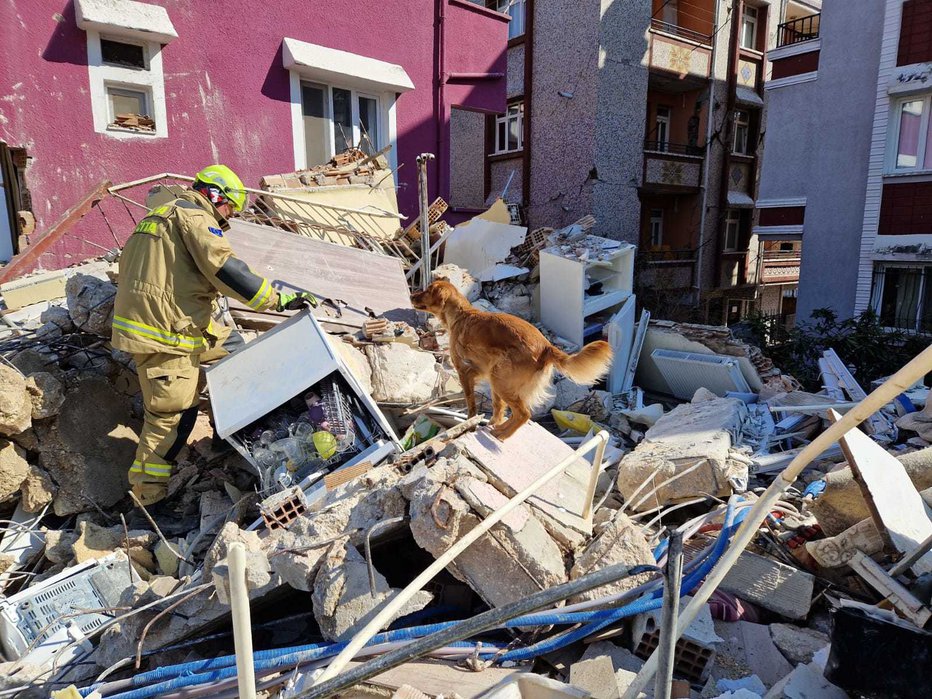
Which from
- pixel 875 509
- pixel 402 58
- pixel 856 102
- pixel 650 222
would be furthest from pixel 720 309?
pixel 875 509

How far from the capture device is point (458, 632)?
1.50 metres

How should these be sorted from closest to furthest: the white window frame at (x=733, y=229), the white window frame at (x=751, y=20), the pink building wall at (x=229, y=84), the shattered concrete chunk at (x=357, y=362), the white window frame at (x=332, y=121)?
the shattered concrete chunk at (x=357, y=362) → the pink building wall at (x=229, y=84) → the white window frame at (x=332, y=121) → the white window frame at (x=751, y=20) → the white window frame at (x=733, y=229)

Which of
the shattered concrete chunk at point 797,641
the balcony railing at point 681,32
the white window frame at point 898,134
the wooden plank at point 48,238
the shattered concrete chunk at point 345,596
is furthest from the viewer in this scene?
the balcony railing at point 681,32

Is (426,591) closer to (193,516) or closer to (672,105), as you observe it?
(193,516)

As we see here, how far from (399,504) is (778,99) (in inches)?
521

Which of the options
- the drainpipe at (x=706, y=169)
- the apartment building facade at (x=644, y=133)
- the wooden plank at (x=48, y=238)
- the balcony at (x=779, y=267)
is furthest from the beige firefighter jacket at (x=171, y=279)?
the balcony at (x=779, y=267)

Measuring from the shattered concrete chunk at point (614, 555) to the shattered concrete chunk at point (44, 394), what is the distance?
353cm

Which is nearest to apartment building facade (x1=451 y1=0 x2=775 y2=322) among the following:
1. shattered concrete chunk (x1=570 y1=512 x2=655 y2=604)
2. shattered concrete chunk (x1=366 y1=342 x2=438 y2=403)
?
shattered concrete chunk (x1=366 y1=342 x2=438 y2=403)

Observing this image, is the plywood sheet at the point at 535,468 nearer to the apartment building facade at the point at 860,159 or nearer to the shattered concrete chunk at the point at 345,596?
the shattered concrete chunk at the point at 345,596

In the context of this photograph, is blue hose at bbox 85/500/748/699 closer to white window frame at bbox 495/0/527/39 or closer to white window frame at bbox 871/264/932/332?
white window frame at bbox 871/264/932/332

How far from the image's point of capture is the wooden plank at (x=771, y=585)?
276 centimetres

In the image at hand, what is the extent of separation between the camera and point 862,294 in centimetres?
1123

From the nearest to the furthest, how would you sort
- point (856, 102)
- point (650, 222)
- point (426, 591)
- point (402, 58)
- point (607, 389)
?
point (426, 591)
point (607, 389)
point (402, 58)
point (856, 102)
point (650, 222)

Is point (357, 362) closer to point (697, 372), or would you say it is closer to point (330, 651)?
point (330, 651)
